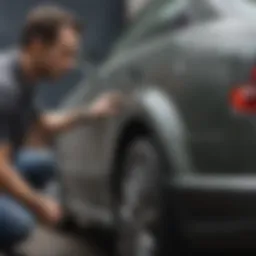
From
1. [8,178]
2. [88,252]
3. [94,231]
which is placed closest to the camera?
[8,178]

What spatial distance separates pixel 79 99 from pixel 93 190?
751mm

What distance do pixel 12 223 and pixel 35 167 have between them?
4.34 feet

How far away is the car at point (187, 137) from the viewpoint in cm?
539

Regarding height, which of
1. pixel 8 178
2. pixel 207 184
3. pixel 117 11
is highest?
pixel 117 11

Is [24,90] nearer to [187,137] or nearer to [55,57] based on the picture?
[55,57]

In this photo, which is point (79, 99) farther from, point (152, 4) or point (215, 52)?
point (215, 52)

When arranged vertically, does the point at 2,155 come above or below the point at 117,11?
below

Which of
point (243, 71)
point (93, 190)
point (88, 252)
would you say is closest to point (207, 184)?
point (243, 71)

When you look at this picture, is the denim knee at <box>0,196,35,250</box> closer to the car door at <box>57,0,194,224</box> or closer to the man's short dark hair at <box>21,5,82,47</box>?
the man's short dark hair at <box>21,5,82,47</box>

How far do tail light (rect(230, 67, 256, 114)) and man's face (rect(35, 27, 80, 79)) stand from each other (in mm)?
724

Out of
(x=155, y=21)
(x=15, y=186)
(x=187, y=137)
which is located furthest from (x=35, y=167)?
(x=15, y=186)

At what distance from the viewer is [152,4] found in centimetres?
695

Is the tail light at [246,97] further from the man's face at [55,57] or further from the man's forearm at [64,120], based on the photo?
the man's forearm at [64,120]

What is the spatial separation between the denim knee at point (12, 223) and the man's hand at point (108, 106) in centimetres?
101
